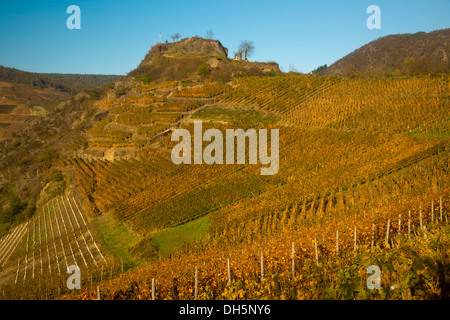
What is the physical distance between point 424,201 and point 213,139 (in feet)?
64.3

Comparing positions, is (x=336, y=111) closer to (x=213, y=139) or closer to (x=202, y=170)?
(x=213, y=139)

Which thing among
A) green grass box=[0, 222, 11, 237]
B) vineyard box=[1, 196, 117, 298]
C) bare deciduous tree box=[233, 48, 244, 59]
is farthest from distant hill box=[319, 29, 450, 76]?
green grass box=[0, 222, 11, 237]

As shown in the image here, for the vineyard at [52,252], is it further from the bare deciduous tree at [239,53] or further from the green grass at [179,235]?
the bare deciduous tree at [239,53]

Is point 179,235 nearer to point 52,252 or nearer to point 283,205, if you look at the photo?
point 283,205

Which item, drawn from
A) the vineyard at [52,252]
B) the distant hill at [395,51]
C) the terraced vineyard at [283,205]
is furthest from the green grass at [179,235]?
the distant hill at [395,51]

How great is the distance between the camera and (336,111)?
29.5m

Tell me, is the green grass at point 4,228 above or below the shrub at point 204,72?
below

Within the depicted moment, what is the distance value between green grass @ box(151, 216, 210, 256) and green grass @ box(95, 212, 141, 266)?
128 cm

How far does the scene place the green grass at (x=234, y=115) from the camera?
3217cm

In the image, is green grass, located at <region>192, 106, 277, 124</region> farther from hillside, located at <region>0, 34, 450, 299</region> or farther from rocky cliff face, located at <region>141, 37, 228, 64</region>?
rocky cliff face, located at <region>141, 37, 228, 64</region>

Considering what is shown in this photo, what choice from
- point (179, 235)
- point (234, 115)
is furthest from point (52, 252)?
point (234, 115)

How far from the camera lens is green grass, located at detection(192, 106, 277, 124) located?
1266 inches

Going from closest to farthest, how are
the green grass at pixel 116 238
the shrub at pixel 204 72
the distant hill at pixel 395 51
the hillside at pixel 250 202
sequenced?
the hillside at pixel 250 202, the green grass at pixel 116 238, the shrub at pixel 204 72, the distant hill at pixel 395 51

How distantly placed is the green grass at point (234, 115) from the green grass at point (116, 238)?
16555 millimetres
